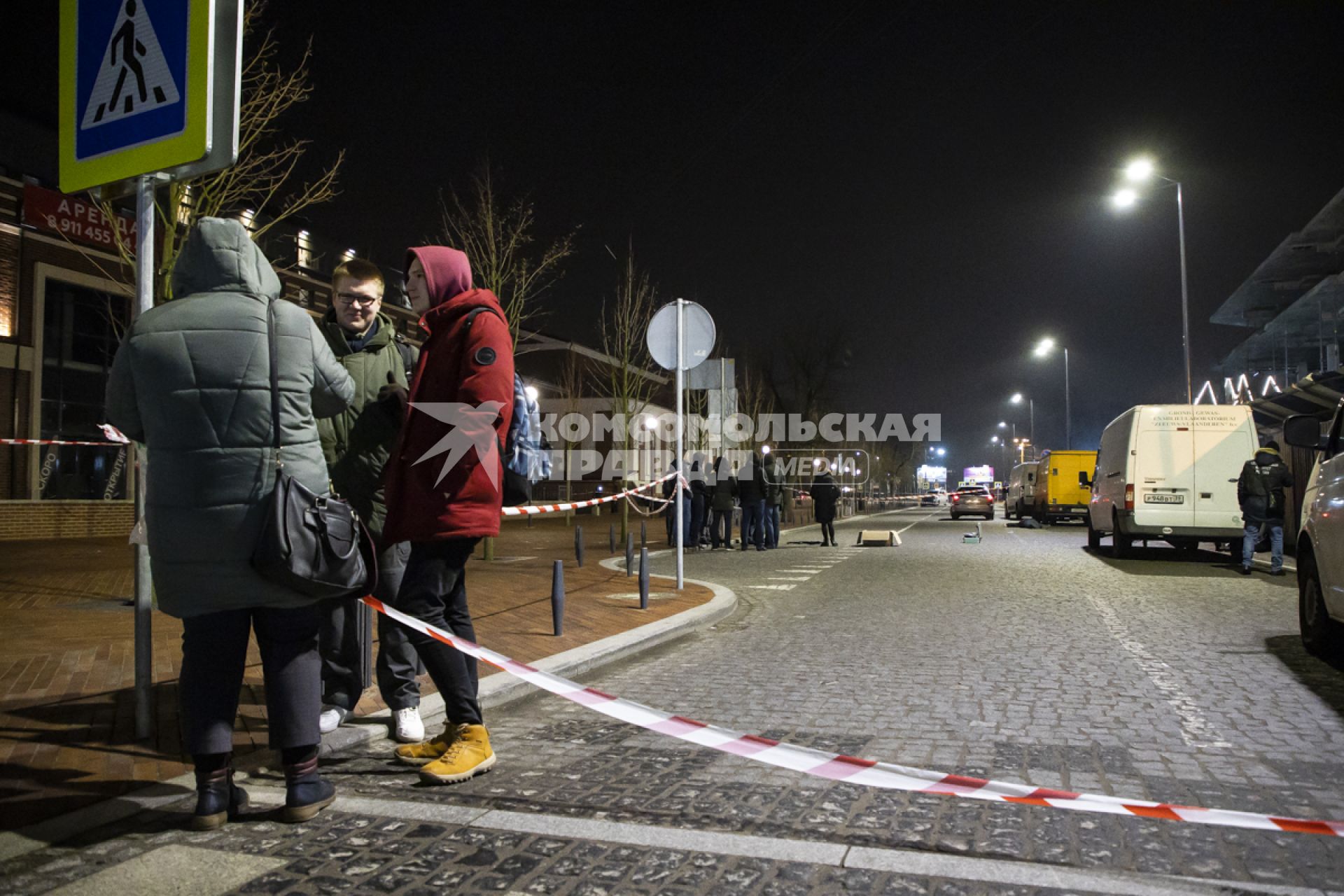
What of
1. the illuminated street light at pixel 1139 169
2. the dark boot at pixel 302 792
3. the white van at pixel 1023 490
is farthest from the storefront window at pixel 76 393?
the white van at pixel 1023 490

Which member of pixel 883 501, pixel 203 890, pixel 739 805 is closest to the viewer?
pixel 203 890

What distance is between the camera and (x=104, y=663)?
612cm

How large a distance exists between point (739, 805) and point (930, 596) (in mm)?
7925

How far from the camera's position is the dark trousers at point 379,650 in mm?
4484

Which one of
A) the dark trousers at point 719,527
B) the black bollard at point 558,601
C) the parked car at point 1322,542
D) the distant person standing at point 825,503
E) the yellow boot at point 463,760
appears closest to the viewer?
the yellow boot at point 463,760

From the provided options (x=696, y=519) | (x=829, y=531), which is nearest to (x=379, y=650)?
→ (x=696, y=519)

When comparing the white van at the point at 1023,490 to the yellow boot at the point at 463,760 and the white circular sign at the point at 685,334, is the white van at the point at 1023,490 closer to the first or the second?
the white circular sign at the point at 685,334

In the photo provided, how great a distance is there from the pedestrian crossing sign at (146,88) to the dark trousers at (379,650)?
6.26ft

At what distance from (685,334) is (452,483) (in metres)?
7.26

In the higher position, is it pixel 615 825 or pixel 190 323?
pixel 190 323

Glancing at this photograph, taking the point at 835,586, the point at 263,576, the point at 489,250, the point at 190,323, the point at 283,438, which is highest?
the point at 489,250

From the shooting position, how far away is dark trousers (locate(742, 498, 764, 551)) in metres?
19.8

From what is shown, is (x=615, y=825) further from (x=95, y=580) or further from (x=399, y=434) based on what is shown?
(x=95, y=580)

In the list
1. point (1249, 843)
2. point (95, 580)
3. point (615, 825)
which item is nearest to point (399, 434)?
point (615, 825)
